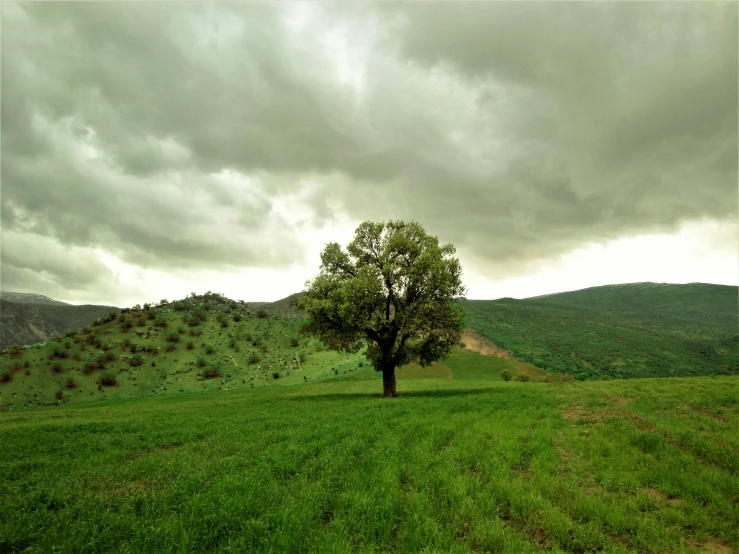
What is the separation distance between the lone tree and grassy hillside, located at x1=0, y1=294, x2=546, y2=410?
85.6ft

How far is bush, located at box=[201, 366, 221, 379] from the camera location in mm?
69500

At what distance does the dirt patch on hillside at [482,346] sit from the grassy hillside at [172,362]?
33193 mm

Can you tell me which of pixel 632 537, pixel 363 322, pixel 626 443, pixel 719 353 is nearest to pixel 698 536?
pixel 632 537


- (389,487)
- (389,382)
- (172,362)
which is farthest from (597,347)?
(389,487)

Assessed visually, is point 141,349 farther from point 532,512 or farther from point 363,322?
point 532,512

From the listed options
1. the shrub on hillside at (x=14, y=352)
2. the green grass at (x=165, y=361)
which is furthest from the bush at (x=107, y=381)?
the shrub on hillside at (x=14, y=352)

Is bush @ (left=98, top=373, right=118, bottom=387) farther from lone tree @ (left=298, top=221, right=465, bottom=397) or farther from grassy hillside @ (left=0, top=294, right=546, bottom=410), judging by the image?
lone tree @ (left=298, top=221, right=465, bottom=397)

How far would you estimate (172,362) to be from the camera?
7500cm

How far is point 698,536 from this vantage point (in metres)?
7.64

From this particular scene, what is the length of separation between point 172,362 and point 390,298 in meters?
62.9

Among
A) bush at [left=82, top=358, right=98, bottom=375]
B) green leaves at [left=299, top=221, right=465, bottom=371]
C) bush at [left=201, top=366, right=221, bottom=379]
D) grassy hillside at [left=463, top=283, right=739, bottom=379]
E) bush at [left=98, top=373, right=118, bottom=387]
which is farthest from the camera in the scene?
grassy hillside at [left=463, top=283, right=739, bottom=379]

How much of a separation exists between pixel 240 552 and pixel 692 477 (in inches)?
507

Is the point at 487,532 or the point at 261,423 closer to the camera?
the point at 487,532

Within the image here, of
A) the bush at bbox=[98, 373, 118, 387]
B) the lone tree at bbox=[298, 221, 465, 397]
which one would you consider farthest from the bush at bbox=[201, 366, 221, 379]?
the lone tree at bbox=[298, 221, 465, 397]
